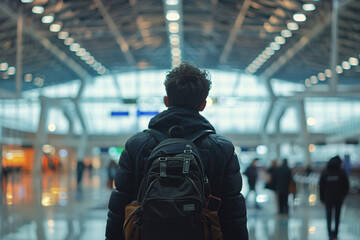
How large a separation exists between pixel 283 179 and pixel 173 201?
13064 millimetres

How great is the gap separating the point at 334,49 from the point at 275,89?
18007 mm

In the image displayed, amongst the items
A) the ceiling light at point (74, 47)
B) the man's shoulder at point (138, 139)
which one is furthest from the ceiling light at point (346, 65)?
the man's shoulder at point (138, 139)

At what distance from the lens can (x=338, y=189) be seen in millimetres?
9750

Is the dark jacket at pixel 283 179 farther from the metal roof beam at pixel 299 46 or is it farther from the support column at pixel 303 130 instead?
the support column at pixel 303 130

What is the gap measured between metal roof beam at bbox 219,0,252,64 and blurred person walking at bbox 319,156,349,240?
51.7ft

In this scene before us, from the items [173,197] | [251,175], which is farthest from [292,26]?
[173,197]

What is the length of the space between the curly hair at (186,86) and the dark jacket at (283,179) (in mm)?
12344

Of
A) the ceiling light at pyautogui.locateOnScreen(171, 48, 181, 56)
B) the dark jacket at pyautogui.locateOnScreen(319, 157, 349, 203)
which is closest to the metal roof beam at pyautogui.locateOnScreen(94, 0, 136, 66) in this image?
the ceiling light at pyautogui.locateOnScreen(171, 48, 181, 56)

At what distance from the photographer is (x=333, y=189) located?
32.0 ft

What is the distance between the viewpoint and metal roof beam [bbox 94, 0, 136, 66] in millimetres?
27237

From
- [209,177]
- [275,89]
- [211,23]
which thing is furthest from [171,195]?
[275,89]

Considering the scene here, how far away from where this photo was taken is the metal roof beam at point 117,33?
27.2 meters

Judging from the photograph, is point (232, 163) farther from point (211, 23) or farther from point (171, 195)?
point (211, 23)

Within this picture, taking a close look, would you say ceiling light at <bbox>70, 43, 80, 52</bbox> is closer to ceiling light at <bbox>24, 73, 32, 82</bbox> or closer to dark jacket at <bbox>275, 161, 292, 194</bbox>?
ceiling light at <bbox>24, 73, 32, 82</bbox>
